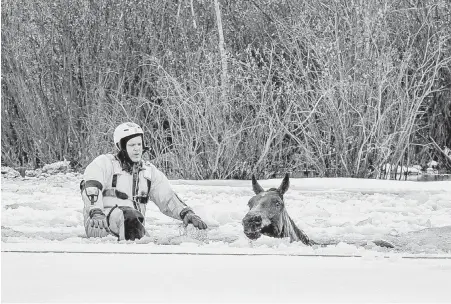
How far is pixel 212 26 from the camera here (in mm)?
10344

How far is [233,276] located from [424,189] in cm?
420

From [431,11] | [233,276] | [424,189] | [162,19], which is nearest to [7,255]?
[233,276]

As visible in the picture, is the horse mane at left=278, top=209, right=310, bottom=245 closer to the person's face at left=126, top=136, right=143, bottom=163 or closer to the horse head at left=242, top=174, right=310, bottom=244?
the horse head at left=242, top=174, right=310, bottom=244

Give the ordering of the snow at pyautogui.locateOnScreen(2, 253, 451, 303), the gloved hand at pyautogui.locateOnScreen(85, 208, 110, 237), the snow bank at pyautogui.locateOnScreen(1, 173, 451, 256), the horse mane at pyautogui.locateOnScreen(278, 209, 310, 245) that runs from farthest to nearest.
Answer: the snow bank at pyautogui.locateOnScreen(1, 173, 451, 256) < the horse mane at pyautogui.locateOnScreen(278, 209, 310, 245) < the gloved hand at pyautogui.locateOnScreen(85, 208, 110, 237) < the snow at pyautogui.locateOnScreen(2, 253, 451, 303)

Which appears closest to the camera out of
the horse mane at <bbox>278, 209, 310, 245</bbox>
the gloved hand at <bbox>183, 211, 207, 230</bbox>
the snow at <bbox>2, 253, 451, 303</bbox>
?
the snow at <bbox>2, 253, 451, 303</bbox>

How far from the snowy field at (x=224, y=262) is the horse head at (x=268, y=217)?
0.09 meters

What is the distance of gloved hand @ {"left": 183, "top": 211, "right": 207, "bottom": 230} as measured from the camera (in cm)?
437

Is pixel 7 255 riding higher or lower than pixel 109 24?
lower

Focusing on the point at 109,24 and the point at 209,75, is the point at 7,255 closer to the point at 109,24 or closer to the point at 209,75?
the point at 209,75

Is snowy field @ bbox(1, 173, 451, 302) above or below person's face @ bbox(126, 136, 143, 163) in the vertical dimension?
below

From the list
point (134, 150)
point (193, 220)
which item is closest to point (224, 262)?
point (193, 220)

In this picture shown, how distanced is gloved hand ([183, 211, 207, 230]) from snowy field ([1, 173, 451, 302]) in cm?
12

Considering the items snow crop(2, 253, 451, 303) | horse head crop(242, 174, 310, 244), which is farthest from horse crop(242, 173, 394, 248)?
snow crop(2, 253, 451, 303)

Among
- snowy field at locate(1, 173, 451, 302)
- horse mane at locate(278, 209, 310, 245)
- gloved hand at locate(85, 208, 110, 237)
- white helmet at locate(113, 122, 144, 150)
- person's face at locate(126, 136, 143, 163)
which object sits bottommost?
snowy field at locate(1, 173, 451, 302)
